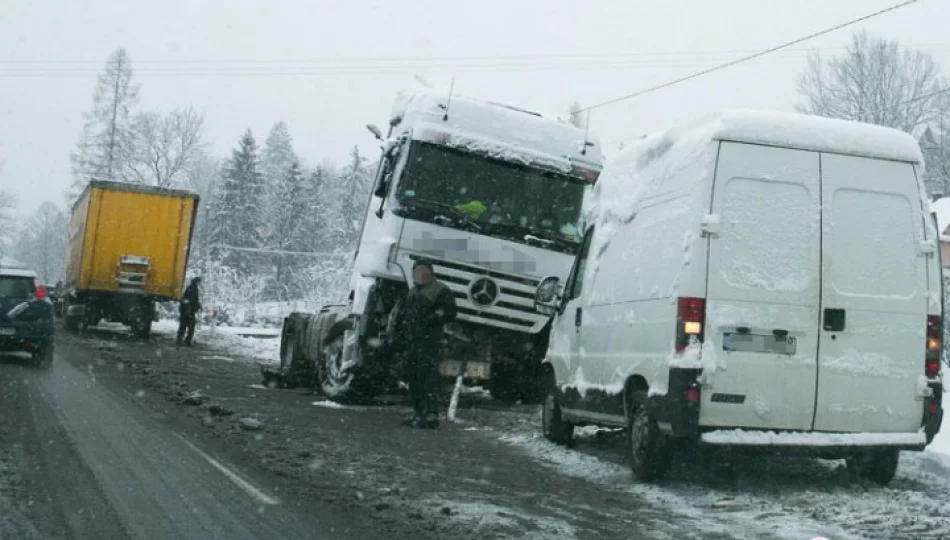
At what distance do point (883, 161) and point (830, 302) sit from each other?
1.12 m

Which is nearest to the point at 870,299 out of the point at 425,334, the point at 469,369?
the point at 425,334

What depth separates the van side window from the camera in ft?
32.9

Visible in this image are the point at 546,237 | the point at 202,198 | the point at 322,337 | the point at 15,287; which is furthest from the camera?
the point at 202,198

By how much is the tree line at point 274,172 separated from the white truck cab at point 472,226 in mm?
1242

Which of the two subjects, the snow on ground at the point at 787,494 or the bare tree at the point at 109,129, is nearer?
the snow on ground at the point at 787,494

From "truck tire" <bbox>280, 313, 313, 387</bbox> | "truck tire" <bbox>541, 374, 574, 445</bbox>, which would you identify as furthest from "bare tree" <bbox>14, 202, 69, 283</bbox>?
"truck tire" <bbox>541, 374, 574, 445</bbox>

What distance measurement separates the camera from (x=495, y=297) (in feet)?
42.3

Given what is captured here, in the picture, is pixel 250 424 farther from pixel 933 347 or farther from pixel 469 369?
pixel 933 347

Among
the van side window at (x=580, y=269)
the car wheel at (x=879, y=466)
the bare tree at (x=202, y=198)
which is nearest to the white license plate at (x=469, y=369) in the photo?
the van side window at (x=580, y=269)

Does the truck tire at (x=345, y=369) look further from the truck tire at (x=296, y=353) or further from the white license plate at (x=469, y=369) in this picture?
the truck tire at (x=296, y=353)

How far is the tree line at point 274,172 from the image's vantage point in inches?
1715

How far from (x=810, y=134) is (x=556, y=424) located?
3.94 metres

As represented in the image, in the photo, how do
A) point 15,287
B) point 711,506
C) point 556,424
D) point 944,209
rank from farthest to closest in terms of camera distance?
1. point 944,209
2. point 15,287
3. point 556,424
4. point 711,506

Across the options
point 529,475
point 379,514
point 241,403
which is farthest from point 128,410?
point 379,514
